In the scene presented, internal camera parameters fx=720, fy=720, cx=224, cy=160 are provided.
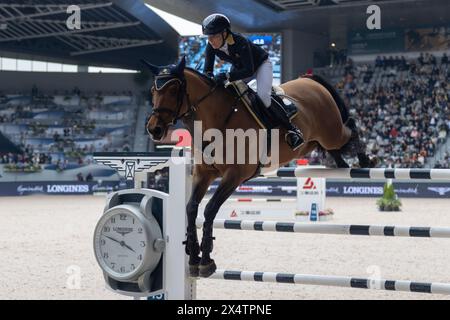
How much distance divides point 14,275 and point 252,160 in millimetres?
4460

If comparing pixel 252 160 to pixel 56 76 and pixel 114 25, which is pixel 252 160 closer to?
pixel 114 25

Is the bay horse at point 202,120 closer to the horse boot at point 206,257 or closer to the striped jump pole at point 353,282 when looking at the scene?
the horse boot at point 206,257

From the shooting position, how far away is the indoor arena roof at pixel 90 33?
102ft

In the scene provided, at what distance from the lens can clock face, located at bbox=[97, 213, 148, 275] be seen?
5.38m

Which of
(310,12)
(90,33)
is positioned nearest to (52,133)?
(90,33)

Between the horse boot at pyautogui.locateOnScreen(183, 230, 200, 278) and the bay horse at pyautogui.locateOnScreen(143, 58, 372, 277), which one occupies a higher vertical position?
the bay horse at pyautogui.locateOnScreen(143, 58, 372, 277)

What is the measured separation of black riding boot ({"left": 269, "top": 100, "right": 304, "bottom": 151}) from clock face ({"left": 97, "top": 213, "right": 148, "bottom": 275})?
1.30 metres

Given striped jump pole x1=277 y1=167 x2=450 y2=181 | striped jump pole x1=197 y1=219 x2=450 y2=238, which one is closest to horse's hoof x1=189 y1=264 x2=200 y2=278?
striped jump pole x1=197 y1=219 x2=450 y2=238

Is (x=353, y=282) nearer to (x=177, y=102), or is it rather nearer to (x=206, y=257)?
(x=206, y=257)

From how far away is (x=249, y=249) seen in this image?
10828 mm

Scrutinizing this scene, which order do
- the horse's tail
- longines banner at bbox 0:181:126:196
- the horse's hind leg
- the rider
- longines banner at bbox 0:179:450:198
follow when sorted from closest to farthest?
the rider
the horse's hind leg
the horse's tail
longines banner at bbox 0:179:450:198
longines banner at bbox 0:181:126:196

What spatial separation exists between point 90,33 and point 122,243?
107ft

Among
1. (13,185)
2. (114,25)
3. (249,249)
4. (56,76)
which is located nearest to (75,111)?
(56,76)

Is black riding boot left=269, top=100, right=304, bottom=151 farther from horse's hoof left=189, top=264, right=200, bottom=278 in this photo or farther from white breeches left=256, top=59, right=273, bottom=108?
horse's hoof left=189, top=264, right=200, bottom=278
